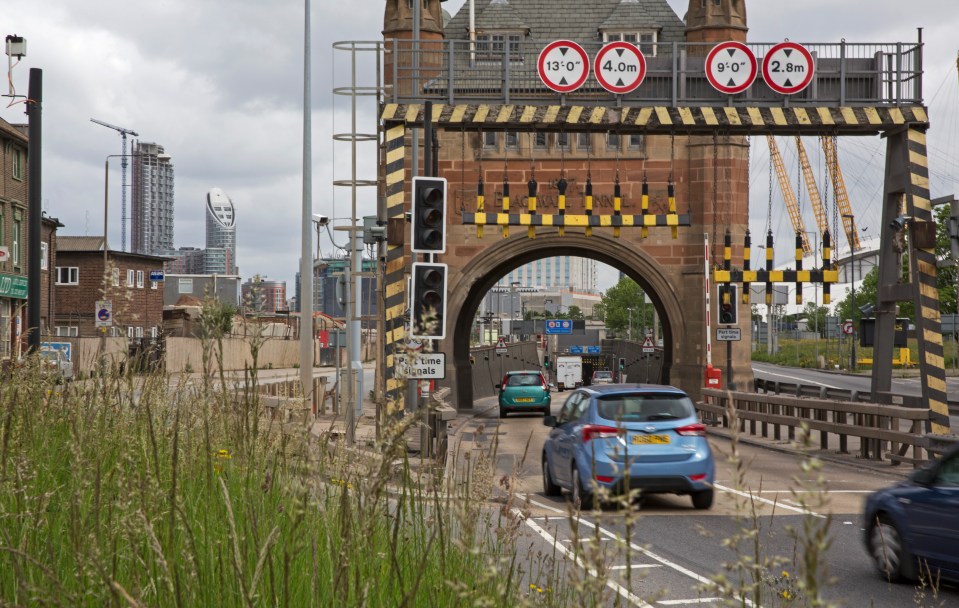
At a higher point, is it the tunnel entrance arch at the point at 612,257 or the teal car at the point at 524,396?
the tunnel entrance arch at the point at 612,257

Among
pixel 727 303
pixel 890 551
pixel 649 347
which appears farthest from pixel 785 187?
pixel 890 551

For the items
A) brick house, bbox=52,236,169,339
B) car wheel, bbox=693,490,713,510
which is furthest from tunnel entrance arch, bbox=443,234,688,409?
brick house, bbox=52,236,169,339

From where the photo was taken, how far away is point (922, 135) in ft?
68.8

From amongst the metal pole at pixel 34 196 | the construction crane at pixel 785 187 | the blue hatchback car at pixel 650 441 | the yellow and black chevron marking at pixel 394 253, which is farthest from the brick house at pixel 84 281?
the construction crane at pixel 785 187

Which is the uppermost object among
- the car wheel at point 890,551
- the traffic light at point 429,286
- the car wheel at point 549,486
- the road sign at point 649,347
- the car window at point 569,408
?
the traffic light at point 429,286

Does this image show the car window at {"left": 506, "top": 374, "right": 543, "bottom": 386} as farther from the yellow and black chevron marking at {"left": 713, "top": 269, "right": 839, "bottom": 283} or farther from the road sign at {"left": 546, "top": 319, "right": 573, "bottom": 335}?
the road sign at {"left": 546, "top": 319, "right": 573, "bottom": 335}

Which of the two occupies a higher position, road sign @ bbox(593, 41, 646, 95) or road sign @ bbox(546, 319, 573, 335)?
road sign @ bbox(593, 41, 646, 95)

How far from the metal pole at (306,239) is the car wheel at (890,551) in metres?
17.0

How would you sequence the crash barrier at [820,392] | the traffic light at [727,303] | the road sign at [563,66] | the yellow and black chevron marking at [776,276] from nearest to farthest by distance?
the road sign at [563,66], the yellow and black chevron marking at [776,276], the crash barrier at [820,392], the traffic light at [727,303]

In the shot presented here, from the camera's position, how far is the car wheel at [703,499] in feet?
45.4

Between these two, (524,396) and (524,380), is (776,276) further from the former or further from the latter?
(524,380)

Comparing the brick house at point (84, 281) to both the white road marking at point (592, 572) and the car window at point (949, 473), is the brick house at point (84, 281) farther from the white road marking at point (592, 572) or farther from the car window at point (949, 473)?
the car window at point (949, 473)

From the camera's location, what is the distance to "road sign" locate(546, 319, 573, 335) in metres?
93.1

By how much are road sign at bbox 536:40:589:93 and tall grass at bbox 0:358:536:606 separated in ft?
53.2
